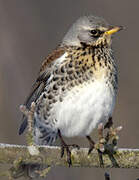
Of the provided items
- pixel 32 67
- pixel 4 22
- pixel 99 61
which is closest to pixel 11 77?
pixel 32 67

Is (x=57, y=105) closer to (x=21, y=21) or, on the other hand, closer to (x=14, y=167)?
(x=14, y=167)

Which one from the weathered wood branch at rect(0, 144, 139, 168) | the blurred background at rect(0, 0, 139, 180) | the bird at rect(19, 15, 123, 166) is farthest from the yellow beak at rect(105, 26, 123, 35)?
the blurred background at rect(0, 0, 139, 180)

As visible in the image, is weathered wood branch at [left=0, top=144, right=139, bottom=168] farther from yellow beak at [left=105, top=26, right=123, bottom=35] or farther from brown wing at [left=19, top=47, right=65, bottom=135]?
yellow beak at [left=105, top=26, right=123, bottom=35]

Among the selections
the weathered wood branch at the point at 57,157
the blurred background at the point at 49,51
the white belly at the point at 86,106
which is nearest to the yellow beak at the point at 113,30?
the white belly at the point at 86,106

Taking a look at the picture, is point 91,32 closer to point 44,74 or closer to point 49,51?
point 44,74

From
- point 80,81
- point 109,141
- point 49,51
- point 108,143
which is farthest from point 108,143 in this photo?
point 49,51
